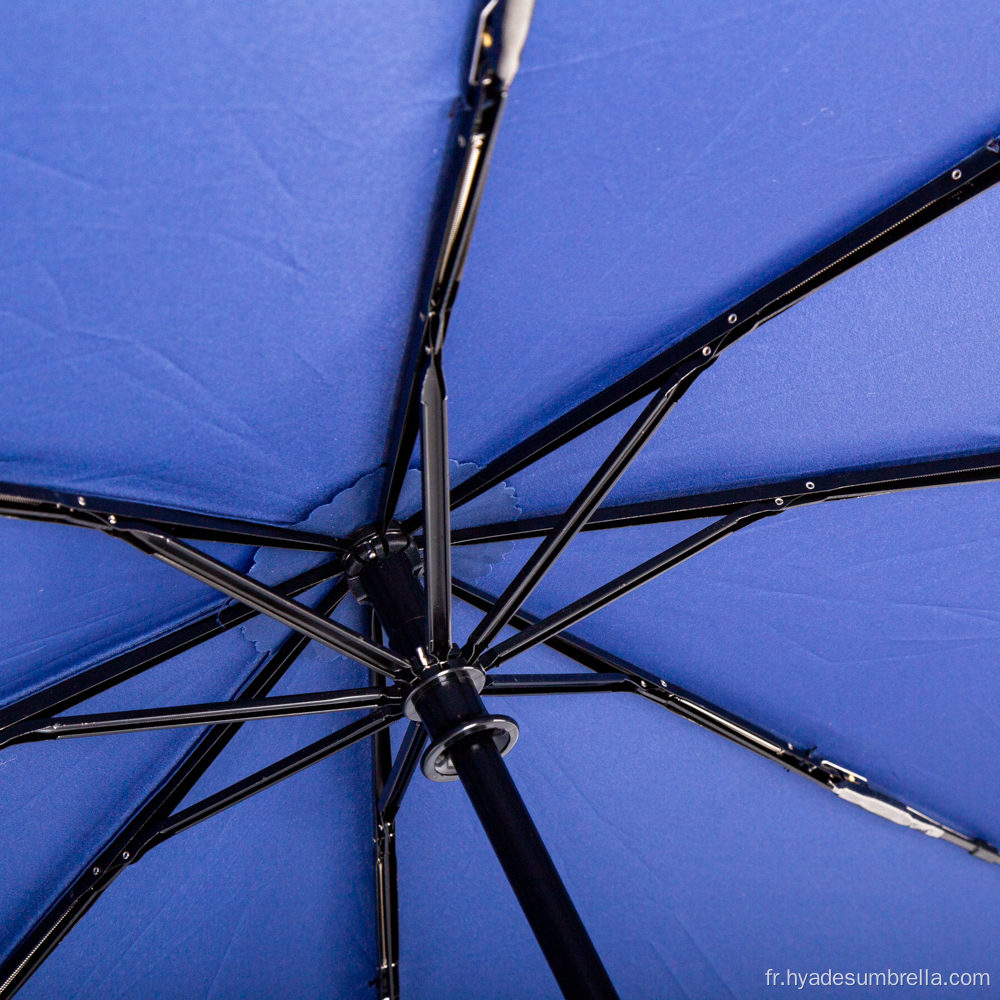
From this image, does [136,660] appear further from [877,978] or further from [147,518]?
[877,978]

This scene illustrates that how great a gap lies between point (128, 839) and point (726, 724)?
1.39 metres

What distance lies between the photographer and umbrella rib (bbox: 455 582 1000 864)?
2.32 m

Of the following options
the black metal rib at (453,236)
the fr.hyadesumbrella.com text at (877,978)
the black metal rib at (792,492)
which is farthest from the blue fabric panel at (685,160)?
the fr.hyadesumbrella.com text at (877,978)

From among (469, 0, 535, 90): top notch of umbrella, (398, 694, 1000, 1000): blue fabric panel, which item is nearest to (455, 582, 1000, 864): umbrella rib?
(398, 694, 1000, 1000): blue fabric panel

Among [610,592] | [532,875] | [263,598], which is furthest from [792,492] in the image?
[263,598]

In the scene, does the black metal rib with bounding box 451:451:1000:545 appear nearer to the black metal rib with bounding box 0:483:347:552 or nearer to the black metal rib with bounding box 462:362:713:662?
the black metal rib with bounding box 462:362:713:662

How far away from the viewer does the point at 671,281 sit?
1.77m

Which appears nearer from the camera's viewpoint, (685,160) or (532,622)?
(685,160)

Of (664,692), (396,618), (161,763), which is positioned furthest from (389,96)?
(161,763)

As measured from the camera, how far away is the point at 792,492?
2.09 metres

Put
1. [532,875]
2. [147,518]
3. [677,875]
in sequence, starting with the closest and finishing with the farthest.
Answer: [532,875]
[147,518]
[677,875]

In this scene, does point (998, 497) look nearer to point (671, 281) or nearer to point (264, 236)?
point (671, 281)

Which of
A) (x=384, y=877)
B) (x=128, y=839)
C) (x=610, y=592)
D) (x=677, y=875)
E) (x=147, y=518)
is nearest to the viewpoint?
(x=147, y=518)

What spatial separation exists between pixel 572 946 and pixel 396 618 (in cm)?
78
